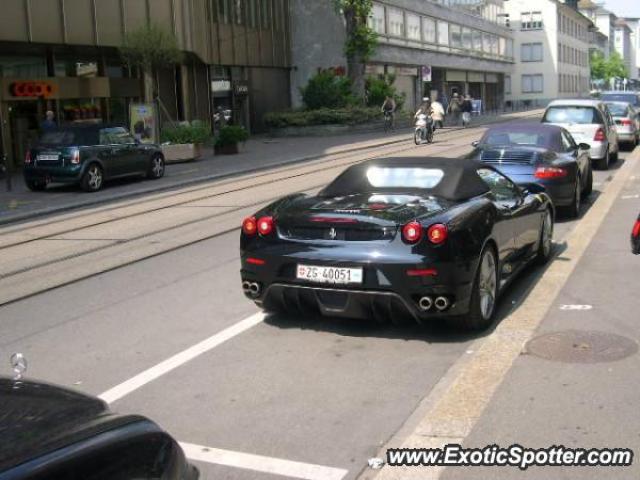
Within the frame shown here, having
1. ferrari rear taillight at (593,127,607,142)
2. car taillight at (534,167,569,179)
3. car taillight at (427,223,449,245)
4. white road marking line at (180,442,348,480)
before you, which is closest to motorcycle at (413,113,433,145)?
ferrari rear taillight at (593,127,607,142)

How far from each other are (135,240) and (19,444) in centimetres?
945

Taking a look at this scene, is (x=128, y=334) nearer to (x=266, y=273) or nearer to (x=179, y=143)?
(x=266, y=273)

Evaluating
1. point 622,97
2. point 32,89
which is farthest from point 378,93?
point 32,89

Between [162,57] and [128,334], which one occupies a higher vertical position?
[162,57]

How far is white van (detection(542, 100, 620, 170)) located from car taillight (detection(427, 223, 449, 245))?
1391cm

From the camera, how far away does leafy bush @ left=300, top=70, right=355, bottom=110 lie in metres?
42.5

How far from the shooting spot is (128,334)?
6.64 meters

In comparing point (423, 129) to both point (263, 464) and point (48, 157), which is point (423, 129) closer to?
point (48, 157)

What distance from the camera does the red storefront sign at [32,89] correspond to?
25420 millimetres

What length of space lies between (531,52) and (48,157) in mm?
82179

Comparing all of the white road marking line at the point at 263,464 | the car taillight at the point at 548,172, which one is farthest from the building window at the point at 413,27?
the white road marking line at the point at 263,464

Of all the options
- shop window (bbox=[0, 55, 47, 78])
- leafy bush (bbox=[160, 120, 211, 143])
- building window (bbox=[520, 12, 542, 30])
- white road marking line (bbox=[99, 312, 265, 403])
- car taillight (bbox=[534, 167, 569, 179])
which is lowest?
white road marking line (bbox=[99, 312, 265, 403])

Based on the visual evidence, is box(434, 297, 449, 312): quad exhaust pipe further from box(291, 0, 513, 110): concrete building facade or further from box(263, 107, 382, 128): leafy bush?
box(291, 0, 513, 110): concrete building facade

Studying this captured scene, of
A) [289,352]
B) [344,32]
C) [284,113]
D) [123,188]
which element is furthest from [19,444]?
[344,32]
